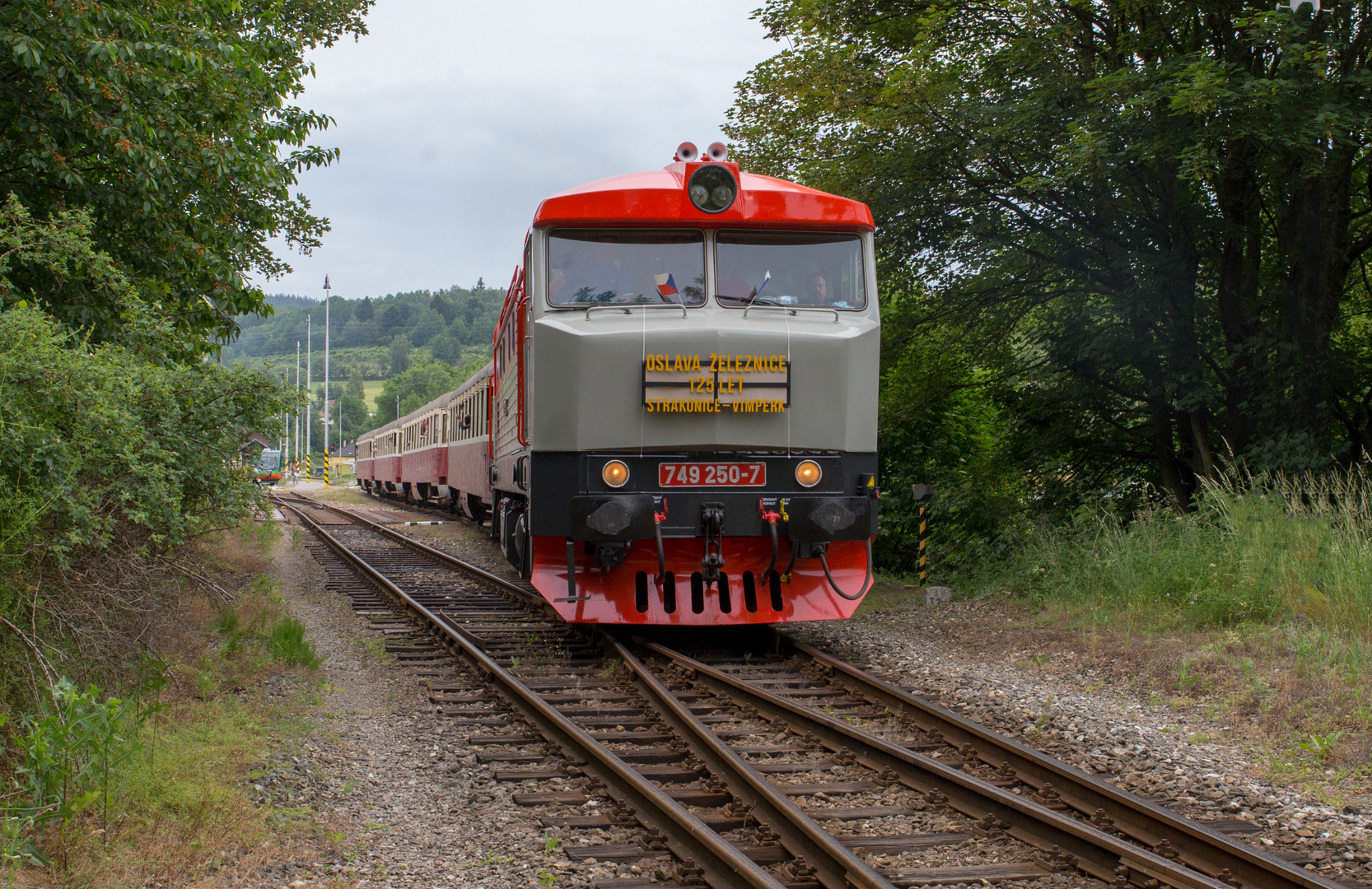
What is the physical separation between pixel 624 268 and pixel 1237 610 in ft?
17.8

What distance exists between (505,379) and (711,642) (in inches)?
151

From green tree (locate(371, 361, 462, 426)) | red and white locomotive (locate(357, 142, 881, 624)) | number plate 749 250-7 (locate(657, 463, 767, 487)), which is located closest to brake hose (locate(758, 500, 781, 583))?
red and white locomotive (locate(357, 142, 881, 624))

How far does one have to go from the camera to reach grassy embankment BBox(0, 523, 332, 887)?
154 inches

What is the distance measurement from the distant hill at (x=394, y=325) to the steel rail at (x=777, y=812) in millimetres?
113239

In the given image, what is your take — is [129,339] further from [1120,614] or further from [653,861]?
[1120,614]

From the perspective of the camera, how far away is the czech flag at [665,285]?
796 cm

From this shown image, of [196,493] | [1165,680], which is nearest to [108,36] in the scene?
[196,493]

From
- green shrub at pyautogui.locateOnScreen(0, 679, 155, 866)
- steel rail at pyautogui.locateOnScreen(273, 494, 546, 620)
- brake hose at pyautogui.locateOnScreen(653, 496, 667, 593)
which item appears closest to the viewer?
green shrub at pyautogui.locateOnScreen(0, 679, 155, 866)

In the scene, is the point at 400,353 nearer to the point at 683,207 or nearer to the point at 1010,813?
the point at 683,207

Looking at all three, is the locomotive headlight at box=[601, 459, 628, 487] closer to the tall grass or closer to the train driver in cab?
the train driver in cab

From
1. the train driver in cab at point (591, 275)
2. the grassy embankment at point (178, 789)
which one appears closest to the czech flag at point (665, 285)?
the train driver in cab at point (591, 275)

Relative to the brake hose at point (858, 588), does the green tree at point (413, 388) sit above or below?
above

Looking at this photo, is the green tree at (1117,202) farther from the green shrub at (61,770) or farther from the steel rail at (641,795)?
the green shrub at (61,770)

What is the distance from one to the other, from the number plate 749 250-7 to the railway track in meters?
1.36
